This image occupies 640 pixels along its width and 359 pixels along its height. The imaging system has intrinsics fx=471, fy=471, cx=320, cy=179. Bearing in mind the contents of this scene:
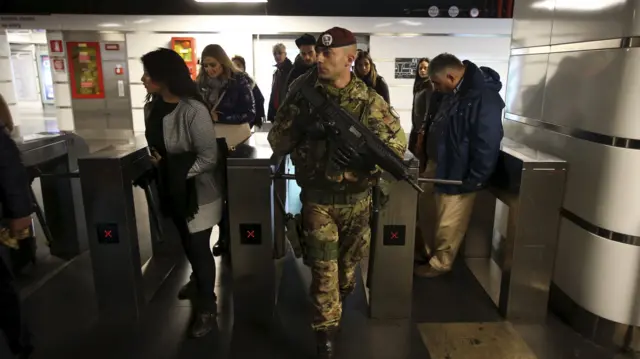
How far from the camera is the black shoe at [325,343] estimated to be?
7.77ft

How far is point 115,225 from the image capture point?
2645mm

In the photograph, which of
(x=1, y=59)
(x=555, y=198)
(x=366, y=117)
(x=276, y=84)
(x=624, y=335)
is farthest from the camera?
(x=1, y=59)

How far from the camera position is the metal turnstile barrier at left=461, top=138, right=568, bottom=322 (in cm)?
260

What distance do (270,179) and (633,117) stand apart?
180 centimetres

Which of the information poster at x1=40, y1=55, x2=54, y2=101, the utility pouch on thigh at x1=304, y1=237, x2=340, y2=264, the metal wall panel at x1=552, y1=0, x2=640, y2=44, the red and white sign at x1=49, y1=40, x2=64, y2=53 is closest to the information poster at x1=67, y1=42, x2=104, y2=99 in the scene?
the red and white sign at x1=49, y1=40, x2=64, y2=53

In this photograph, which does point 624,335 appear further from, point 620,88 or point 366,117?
point 366,117

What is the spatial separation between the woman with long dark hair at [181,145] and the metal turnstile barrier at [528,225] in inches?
66.5

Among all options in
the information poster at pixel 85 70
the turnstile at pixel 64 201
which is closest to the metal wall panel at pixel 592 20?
the turnstile at pixel 64 201

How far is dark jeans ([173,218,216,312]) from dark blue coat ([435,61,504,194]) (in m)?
1.51

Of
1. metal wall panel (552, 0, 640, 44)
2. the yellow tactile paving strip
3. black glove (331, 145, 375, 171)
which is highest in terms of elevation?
metal wall panel (552, 0, 640, 44)

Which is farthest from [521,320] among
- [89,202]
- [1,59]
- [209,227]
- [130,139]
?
[1,59]

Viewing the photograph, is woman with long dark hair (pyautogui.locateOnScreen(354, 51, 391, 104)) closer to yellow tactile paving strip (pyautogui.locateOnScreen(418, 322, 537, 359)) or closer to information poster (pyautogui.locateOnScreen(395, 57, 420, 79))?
yellow tactile paving strip (pyautogui.locateOnScreen(418, 322, 537, 359))

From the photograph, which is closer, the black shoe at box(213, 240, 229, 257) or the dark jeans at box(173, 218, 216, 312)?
the dark jeans at box(173, 218, 216, 312)

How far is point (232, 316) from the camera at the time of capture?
278 cm
